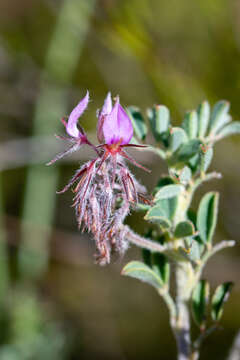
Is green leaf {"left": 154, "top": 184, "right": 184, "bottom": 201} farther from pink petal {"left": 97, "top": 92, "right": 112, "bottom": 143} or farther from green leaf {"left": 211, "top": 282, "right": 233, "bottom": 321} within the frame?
green leaf {"left": 211, "top": 282, "right": 233, "bottom": 321}

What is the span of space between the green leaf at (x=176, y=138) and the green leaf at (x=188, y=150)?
0.06 feet

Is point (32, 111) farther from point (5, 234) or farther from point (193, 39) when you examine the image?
point (193, 39)

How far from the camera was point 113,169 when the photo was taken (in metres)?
1.09

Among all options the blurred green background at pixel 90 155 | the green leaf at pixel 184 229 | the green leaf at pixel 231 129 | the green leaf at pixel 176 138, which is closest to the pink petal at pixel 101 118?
the green leaf at pixel 176 138

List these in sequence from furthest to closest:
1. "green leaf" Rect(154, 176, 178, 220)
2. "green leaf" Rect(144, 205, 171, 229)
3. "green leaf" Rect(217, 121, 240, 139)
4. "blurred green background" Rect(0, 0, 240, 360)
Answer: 1. "blurred green background" Rect(0, 0, 240, 360)
2. "green leaf" Rect(217, 121, 240, 139)
3. "green leaf" Rect(154, 176, 178, 220)
4. "green leaf" Rect(144, 205, 171, 229)

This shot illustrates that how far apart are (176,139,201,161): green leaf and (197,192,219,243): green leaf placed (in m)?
0.17

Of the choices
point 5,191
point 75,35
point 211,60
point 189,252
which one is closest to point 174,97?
point 211,60

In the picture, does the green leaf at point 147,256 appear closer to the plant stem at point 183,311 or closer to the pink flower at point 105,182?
the plant stem at point 183,311

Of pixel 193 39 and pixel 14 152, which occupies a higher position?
pixel 193 39

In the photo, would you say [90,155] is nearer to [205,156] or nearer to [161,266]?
[161,266]

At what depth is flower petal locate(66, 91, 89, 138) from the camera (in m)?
1.06

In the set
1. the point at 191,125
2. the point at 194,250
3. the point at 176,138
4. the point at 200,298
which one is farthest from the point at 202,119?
the point at 200,298

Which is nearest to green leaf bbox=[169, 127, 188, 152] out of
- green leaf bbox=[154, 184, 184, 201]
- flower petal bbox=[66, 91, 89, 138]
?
green leaf bbox=[154, 184, 184, 201]

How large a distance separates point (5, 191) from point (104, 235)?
301 cm
